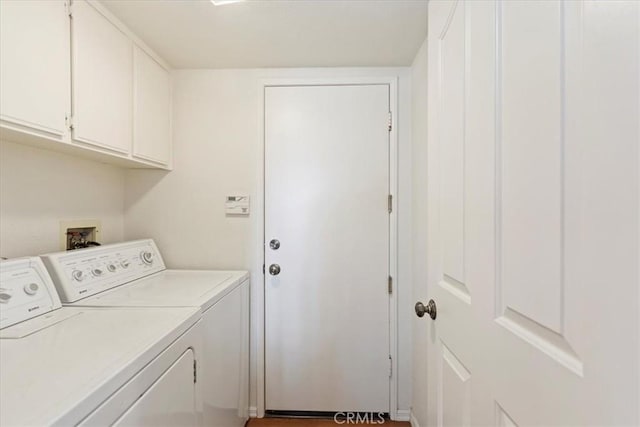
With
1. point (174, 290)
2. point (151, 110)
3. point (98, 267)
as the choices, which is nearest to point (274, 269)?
point (174, 290)

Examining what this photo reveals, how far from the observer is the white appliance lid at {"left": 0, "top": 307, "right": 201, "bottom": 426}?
0.60 m

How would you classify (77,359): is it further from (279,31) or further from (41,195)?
(279,31)

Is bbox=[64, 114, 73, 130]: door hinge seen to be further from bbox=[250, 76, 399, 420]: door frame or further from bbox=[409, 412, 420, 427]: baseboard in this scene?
bbox=[409, 412, 420, 427]: baseboard

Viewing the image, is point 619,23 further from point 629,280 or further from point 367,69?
point 367,69

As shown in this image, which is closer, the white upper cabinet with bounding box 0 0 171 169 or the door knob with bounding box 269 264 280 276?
the white upper cabinet with bounding box 0 0 171 169

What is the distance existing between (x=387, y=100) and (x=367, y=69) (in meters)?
0.24

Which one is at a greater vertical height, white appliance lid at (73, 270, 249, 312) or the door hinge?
the door hinge

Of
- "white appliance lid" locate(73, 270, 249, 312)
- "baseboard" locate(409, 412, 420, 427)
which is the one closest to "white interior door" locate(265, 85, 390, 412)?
"baseboard" locate(409, 412, 420, 427)

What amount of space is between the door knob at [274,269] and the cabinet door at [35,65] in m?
1.23

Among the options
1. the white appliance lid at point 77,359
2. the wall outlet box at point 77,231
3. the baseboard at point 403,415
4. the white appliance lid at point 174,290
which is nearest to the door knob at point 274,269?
the white appliance lid at point 174,290

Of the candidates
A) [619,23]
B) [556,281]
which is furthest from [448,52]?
[556,281]

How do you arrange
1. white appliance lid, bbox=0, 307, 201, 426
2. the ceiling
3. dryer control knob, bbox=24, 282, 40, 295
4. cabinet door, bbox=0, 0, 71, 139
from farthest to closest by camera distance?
the ceiling, dryer control knob, bbox=24, 282, 40, 295, cabinet door, bbox=0, 0, 71, 139, white appliance lid, bbox=0, 307, 201, 426

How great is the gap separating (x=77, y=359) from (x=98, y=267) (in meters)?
0.79

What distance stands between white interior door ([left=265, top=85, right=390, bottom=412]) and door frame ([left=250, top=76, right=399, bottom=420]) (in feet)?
0.10
